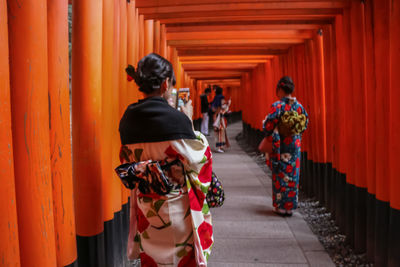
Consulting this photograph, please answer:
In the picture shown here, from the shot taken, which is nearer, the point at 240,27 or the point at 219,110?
the point at 240,27

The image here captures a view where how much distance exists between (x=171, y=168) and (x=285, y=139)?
291 centimetres

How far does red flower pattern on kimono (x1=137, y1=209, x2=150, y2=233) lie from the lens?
6.11 feet

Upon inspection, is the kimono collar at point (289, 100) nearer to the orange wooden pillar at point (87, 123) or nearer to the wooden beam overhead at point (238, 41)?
the wooden beam overhead at point (238, 41)

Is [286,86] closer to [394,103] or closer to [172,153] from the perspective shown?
[394,103]

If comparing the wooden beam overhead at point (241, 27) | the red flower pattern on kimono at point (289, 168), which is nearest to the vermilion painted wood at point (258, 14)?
the wooden beam overhead at point (241, 27)

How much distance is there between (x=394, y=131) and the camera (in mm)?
2514

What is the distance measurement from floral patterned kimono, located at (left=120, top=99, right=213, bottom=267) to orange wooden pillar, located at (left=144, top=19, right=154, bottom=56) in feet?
8.22

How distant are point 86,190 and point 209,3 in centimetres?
276

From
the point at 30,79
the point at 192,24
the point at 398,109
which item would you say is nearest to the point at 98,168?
the point at 30,79

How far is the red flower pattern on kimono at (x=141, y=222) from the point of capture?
186 cm

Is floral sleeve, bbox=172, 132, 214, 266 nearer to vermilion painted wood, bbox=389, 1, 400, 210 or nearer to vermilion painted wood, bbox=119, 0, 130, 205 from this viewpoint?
vermilion painted wood, bbox=119, 0, 130, 205

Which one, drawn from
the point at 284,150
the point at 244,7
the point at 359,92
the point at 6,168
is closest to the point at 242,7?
the point at 244,7

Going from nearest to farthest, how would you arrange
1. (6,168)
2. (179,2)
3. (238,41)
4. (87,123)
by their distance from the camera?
(6,168) → (87,123) → (179,2) → (238,41)

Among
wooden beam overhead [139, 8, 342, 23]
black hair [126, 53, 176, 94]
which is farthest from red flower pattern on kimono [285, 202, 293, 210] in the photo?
black hair [126, 53, 176, 94]
